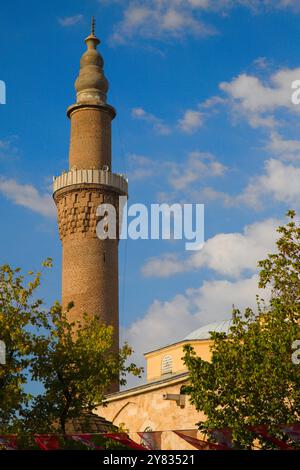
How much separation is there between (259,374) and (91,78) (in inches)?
1256

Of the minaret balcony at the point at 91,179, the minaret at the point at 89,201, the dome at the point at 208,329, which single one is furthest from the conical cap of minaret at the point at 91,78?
the dome at the point at 208,329

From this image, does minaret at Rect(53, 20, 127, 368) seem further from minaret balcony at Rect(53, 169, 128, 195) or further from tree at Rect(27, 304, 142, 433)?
tree at Rect(27, 304, 142, 433)

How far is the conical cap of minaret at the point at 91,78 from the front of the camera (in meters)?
53.9

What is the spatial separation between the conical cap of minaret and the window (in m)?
16.6

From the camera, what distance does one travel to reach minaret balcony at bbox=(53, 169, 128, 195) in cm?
5203

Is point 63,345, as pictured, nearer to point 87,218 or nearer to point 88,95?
point 87,218

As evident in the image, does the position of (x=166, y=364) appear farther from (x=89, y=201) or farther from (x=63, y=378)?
(x=63, y=378)

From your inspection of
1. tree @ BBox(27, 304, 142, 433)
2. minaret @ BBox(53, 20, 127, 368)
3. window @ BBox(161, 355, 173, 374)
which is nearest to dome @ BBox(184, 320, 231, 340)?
window @ BBox(161, 355, 173, 374)

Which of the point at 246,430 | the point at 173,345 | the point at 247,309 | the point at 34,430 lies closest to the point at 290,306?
the point at 247,309

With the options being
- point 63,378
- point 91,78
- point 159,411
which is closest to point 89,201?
point 91,78

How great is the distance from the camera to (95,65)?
55.4 meters

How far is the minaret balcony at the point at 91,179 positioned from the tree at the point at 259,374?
24.7 meters

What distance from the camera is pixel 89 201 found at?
5241cm

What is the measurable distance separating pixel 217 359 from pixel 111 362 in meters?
4.89
